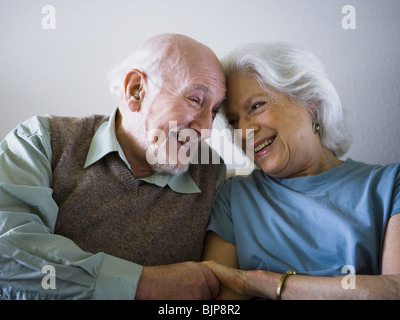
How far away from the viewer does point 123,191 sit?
4.24 feet

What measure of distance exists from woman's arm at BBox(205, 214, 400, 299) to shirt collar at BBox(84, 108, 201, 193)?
0.96 ft

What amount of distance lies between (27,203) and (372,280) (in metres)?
0.90

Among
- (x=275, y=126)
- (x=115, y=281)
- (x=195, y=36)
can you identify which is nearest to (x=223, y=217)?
(x=275, y=126)

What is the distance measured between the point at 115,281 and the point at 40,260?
0.61 ft

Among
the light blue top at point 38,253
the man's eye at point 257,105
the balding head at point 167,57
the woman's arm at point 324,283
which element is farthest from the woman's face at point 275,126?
the light blue top at point 38,253

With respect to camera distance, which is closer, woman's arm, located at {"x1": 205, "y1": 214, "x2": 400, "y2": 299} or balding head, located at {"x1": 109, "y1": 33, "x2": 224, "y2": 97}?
woman's arm, located at {"x1": 205, "y1": 214, "x2": 400, "y2": 299}

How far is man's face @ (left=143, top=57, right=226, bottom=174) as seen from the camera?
132 cm

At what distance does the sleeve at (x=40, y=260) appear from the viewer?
3.26 ft

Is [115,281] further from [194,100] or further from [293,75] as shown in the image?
[293,75]

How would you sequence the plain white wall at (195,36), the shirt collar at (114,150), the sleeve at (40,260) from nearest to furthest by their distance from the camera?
the sleeve at (40,260) < the shirt collar at (114,150) < the plain white wall at (195,36)

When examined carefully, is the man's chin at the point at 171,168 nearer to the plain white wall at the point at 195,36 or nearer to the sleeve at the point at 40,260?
the sleeve at the point at 40,260

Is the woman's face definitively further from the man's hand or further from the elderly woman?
the man's hand

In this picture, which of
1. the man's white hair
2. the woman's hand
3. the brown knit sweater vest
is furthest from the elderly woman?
the man's white hair

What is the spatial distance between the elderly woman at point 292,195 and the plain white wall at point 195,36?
35 cm
